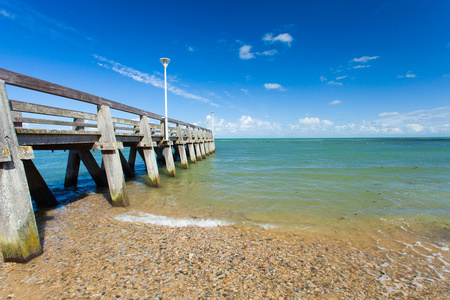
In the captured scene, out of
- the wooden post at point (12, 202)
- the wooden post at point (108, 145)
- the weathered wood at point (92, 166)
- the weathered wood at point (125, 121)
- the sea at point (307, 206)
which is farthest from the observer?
the weathered wood at point (92, 166)

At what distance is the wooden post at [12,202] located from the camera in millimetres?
3482

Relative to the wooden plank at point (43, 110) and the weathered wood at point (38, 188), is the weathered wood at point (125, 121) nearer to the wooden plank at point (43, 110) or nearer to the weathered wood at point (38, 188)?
the wooden plank at point (43, 110)

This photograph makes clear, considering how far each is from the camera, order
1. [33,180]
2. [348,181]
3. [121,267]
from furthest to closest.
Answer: [348,181] < [33,180] < [121,267]

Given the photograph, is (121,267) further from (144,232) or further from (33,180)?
(33,180)

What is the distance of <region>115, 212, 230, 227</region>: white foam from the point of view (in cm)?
585

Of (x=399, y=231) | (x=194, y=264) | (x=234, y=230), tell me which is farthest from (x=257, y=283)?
(x=399, y=231)

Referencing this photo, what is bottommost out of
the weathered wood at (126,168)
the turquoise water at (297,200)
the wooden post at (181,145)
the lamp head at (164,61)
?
the turquoise water at (297,200)

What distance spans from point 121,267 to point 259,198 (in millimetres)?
6262

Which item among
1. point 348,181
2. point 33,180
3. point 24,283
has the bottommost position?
point 348,181

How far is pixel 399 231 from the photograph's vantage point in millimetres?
5656

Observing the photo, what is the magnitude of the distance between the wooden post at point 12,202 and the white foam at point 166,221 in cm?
242

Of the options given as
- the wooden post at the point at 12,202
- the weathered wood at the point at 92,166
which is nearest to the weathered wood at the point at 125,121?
the weathered wood at the point at 92,166

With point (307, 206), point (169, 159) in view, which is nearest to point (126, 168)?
point (169, 159)

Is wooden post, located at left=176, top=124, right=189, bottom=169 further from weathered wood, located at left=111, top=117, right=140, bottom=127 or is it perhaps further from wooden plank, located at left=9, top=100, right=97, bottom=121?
wooden plank, located at left=9, top=100, right=97, bottom=121
